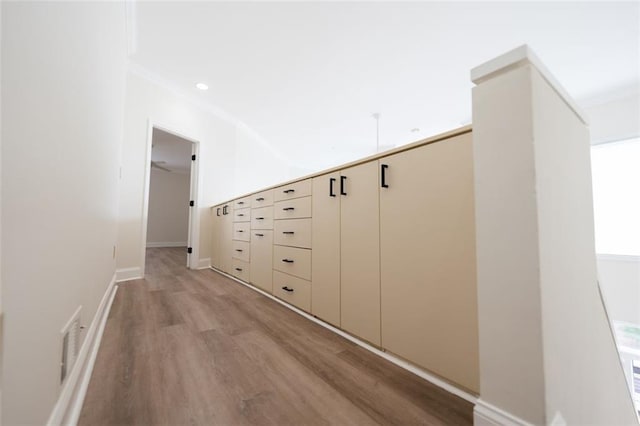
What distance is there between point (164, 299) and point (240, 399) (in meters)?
1.46

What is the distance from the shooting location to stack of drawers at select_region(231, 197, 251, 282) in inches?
92.6

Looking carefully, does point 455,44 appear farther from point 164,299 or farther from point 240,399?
point 164,299

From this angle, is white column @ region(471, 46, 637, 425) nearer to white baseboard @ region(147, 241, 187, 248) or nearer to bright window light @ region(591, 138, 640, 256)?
bright window light @ region(591, 138, 640, 256)

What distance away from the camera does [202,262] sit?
3.29 meters

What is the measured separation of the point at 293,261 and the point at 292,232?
0.21 metres

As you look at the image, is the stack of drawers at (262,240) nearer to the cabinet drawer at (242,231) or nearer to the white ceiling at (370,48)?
the cabinet drawer at (242,231)

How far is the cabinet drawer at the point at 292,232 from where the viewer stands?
5.09 feet

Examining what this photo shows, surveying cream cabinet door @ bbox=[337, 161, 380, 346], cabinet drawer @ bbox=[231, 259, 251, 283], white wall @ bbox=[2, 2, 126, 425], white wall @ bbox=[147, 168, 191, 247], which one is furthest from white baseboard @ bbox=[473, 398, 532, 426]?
white wall @ bbox=[147, 168, 191, 247]

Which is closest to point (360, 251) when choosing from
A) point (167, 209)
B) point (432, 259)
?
point (432, 259)

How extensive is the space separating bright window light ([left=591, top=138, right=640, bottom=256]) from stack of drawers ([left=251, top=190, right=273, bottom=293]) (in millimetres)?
4228

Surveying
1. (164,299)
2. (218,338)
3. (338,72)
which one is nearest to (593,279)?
(218,338)

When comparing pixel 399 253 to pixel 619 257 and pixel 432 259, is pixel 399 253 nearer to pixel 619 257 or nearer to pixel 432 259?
pixel 432 259

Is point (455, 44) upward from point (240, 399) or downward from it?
upward

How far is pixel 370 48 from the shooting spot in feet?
7.75
